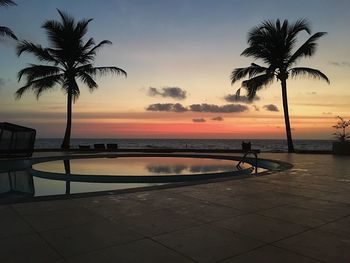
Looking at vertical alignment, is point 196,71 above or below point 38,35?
below

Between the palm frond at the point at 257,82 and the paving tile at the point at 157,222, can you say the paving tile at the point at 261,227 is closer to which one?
the paving tile at the point at 157,222

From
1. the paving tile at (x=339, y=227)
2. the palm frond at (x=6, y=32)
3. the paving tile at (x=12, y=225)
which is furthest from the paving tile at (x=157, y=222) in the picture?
the palm frond at (x=6, y=32)

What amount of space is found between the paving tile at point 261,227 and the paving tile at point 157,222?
45 centimetres

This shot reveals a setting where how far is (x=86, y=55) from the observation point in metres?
22.1

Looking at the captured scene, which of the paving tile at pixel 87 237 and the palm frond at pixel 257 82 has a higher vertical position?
the palm frond at pixel 257 82

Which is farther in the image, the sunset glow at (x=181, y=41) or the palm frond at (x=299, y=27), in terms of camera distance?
the palm frond at (x=299, y=27)

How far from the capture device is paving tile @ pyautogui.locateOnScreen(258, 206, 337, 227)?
4121mm

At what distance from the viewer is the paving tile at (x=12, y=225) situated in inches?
142

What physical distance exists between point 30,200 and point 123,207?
64.6 inches

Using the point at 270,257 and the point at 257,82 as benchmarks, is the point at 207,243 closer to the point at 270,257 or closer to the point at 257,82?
the point at 270,257

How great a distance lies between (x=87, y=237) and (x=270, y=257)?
195 centimetres

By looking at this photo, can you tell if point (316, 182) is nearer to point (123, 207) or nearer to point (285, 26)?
point (123, 207)

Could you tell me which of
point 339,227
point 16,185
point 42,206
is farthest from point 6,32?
point 339,227

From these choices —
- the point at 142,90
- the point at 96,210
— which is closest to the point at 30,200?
the point at 96,210
